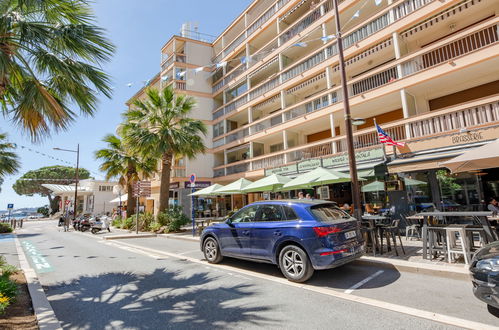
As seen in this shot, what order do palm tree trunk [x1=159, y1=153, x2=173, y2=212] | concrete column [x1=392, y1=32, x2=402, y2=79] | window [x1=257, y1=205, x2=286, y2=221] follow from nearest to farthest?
window [x1=257, y1=205, x2=286, y2=221], concrete column [x1=392, y1=32, x2=402, y2=79], palm tree trunk [x1=159, y1=153, x2=173, y2=212]

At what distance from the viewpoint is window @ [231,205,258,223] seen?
6470mm

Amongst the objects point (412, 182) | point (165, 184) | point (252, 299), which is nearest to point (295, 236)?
point (252, 299)

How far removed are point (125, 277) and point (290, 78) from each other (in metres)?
18.1

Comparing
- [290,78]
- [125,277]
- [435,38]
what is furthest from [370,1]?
[125,277]

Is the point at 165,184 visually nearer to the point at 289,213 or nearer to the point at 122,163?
the point at 122,163

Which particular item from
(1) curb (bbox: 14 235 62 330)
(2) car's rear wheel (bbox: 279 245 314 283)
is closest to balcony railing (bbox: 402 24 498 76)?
(2) car's rear wheel (bbox: 279 245 314 283)

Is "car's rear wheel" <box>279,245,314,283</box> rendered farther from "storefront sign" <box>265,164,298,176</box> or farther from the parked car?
"storefront sign" <box>265,164,298,176</box>

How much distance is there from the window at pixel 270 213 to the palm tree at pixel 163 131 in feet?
36.6

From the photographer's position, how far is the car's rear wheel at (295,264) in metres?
5.13

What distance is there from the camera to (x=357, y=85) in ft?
52.2

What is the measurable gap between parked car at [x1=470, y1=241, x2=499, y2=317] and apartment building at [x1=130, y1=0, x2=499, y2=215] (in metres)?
7.43

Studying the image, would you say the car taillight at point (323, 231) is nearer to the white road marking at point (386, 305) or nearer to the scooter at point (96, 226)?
the white road marking at point (386, 305)

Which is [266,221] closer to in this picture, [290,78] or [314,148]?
[314,148]

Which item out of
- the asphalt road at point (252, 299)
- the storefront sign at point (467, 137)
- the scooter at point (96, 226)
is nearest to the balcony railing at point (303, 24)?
the storefront sign at point (467, 137)
